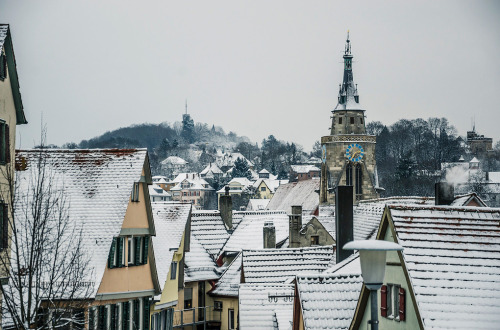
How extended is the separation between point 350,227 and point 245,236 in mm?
25008

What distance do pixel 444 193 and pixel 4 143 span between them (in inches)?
535

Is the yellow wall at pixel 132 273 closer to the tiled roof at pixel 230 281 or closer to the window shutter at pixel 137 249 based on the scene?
the window shutter at pixel 137 249

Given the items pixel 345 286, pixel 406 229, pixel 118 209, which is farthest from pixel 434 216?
pixel 118 209

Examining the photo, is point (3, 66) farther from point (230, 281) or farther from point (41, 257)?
point (230, 281)

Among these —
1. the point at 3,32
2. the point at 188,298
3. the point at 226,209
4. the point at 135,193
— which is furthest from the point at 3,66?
the point at 226,209

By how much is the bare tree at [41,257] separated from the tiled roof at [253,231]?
22.8 m

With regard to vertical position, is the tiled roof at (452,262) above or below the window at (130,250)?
above

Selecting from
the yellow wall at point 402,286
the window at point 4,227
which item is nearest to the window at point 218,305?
the window at point 4,227

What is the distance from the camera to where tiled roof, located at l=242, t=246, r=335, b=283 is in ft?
114

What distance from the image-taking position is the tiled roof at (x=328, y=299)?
20.0 meters

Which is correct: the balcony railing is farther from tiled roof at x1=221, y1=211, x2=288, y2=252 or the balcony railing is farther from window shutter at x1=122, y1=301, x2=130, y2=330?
window shutter at x1=122, y1=301, x2=130, y2=330

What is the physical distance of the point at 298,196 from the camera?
4779 inches

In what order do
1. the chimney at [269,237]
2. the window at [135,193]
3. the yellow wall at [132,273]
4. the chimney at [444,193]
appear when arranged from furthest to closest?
the chimney at [269,237] < the window at [135,193] < the chimney at [444,193] < the yellow wall at [132,273]

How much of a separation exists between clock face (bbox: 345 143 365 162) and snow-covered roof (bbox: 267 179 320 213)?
329 inches
